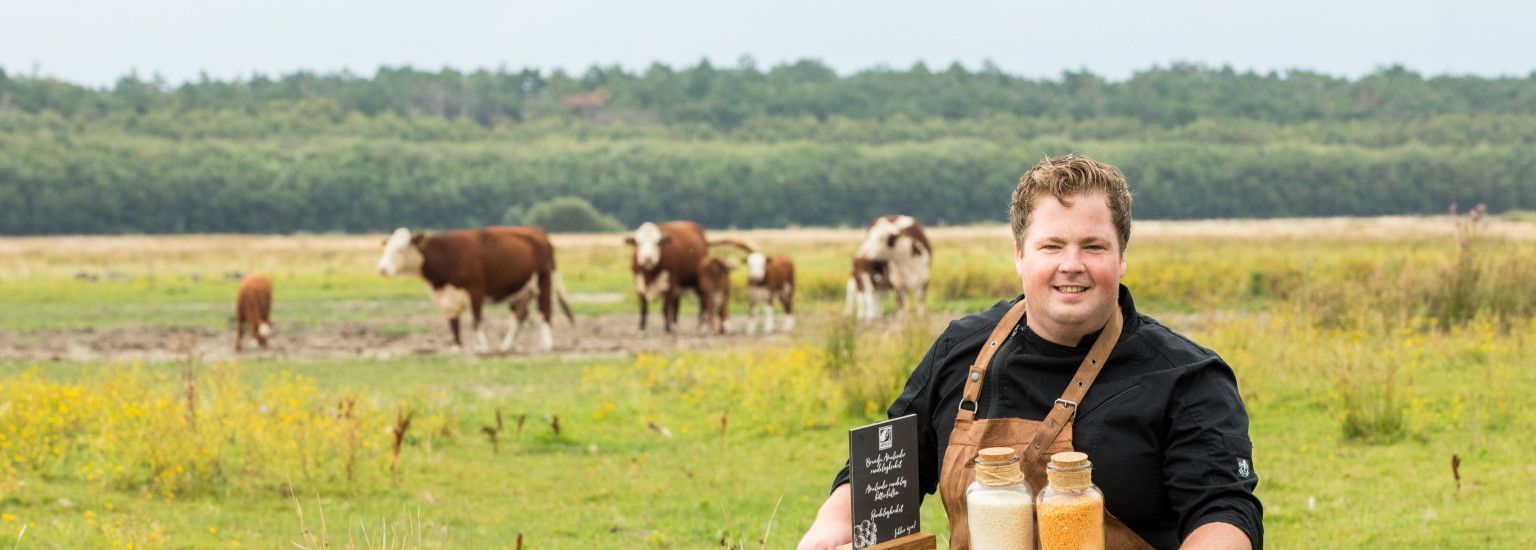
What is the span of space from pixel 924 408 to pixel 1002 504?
2.63 ft

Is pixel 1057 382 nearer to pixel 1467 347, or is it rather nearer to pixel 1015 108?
pixel 1467 347

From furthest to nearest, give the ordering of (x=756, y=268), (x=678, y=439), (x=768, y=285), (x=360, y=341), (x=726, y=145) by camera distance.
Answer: (x=726, y=145) → (x=756, y=268) → (x=768, y=285) → (x=360, y=341) → (x=678, y=439)

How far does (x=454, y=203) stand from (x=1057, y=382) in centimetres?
11825

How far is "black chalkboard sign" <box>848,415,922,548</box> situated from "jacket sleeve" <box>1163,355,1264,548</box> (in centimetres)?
52

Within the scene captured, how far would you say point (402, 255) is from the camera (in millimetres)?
21391

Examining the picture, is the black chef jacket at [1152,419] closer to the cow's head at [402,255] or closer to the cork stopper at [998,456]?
the cork stopper at [998,456]

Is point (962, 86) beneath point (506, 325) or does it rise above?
above

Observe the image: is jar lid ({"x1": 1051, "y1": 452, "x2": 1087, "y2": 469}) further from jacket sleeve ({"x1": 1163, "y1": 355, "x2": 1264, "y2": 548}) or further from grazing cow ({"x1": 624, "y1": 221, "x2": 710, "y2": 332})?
grazing cow ({"x1": 624, "y1": 221, "x2": 710, "y2": 332})

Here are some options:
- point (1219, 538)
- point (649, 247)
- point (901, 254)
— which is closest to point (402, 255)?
point (649, 247)

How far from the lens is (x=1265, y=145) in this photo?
445 ft

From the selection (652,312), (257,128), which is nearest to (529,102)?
(257,128)

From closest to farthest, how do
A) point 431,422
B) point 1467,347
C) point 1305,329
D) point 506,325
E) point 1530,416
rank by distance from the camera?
point 1530,416 → point 431,422 → point 1467,347 → point 1305,329 → point 506,325

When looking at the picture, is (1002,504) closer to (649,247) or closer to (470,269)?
(470,269)

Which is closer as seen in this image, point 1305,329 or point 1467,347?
point 1467,347
